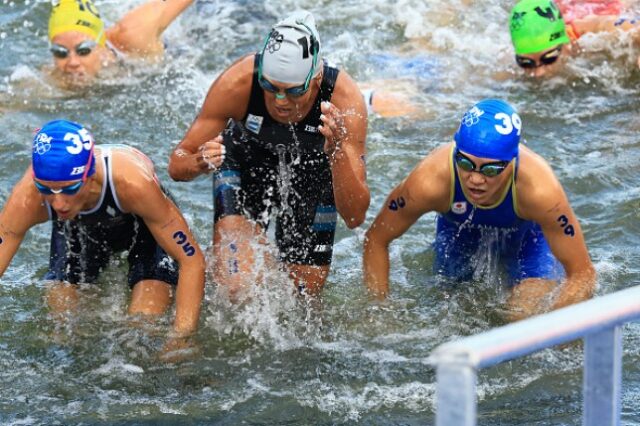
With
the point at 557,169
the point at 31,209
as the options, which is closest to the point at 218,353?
the point at 31,209

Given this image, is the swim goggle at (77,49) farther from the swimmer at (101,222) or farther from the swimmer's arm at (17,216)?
the swimmer's arm at (17,216)

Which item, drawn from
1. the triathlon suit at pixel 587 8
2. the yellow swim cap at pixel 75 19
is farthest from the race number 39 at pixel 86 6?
the triathlon suit at pixel 587 8

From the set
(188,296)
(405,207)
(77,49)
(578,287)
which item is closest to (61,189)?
(188,296)

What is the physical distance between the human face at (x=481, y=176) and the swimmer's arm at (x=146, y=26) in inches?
206

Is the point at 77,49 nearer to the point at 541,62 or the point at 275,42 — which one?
the point at 541,62

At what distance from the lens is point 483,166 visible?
5703mm

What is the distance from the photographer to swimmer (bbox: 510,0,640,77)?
32.1 ft

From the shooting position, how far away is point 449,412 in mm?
2439

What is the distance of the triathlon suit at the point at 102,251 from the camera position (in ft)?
20.9

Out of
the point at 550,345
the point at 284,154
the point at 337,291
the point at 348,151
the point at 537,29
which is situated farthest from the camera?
the point at 537,29

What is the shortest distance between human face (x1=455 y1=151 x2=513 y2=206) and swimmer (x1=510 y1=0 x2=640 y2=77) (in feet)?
13.9

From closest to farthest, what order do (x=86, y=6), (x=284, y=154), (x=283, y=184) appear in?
(x=284, y=154) < (x=283, y=184) < (x=86, y=6)

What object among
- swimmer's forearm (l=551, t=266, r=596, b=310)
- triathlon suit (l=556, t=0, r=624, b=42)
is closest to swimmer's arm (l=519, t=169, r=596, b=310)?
swimmer's forearm (l=551, t=266, r=596, b=310)

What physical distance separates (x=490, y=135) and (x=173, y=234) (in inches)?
69.9
